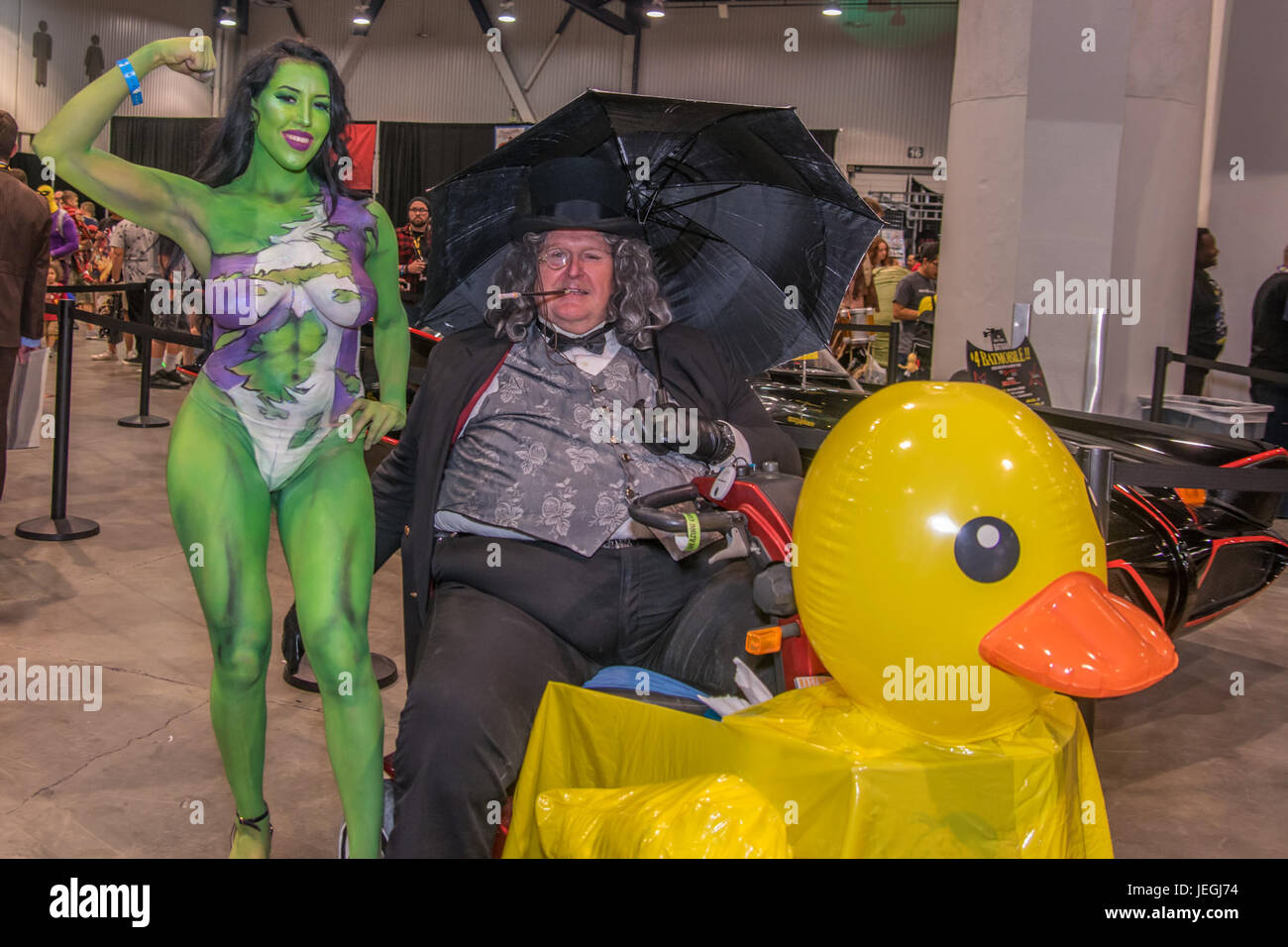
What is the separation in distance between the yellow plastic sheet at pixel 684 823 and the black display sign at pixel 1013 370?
8.81ft

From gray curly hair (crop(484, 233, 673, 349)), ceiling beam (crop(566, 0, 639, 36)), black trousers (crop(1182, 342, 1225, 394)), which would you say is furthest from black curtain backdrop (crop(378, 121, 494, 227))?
gray curly hair (crop(484, 233, 673, 349))

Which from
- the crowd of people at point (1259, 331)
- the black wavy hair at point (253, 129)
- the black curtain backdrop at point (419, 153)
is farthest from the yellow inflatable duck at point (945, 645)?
the black curtain backdrop at point (419, 153)

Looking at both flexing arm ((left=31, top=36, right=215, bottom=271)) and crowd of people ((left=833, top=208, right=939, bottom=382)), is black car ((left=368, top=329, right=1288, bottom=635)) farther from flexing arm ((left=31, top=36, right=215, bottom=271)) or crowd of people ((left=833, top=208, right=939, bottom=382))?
crowd of people ((left=833, top=208, right=939, bottom=382))

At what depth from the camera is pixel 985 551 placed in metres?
1.29

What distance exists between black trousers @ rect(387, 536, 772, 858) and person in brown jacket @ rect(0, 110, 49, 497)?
3.43 meters

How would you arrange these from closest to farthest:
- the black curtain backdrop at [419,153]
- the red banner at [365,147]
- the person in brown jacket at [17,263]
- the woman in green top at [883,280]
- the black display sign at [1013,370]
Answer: the black display sign at [1013,370] < the person in brown jacket at [17,263] < the woman in green top at [883,280] < the black curtain backdrop at [419,153] < the red banner at [365,147]

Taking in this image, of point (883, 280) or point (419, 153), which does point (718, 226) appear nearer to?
point (883, 280)

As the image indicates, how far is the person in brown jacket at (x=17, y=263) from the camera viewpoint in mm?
4734

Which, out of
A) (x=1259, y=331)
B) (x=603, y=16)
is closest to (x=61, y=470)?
(x=1259, y=331)

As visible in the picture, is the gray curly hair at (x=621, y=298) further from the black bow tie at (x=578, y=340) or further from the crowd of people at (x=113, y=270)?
the crowd of people at (x=113, y=270)

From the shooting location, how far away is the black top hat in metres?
2.32

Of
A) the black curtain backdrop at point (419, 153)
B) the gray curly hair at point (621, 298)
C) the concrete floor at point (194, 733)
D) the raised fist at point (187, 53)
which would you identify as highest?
the black curtain backdrop at point (419, 153)

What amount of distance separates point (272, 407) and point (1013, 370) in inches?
108
